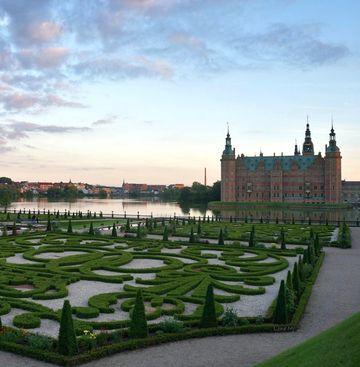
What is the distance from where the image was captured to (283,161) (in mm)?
109250

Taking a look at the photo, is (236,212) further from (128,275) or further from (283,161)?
(128,275)

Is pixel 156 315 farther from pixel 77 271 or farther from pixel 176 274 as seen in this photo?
pixel 77 271

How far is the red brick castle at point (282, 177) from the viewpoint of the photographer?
10256 centimetres

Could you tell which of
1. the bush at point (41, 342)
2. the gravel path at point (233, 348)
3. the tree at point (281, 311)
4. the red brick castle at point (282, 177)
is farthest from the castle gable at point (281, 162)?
the bush at point (41, 342)

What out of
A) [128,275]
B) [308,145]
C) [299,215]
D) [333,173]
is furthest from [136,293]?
[308,145]

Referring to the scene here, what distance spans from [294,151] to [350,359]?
121m

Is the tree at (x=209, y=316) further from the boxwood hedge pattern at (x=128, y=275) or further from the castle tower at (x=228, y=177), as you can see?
the castle tower at (x=228, y=177)

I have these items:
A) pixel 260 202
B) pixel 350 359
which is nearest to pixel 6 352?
pixel 350 359

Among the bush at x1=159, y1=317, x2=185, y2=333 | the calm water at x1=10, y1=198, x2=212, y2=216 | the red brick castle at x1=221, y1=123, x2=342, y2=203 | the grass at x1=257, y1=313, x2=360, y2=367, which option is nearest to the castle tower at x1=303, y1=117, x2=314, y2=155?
the red brick castle at x1=221, y1=123, x2=342, y2=203

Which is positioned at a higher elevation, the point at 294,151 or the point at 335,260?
the point at 294,151

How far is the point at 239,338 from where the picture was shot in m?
10.6

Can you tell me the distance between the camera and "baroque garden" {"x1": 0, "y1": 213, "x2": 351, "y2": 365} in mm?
9891

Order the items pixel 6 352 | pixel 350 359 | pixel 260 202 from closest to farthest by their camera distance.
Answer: pixel 350 359 → pixel 6 352 → pixel 260 202

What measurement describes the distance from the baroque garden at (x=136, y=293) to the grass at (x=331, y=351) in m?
4.06
